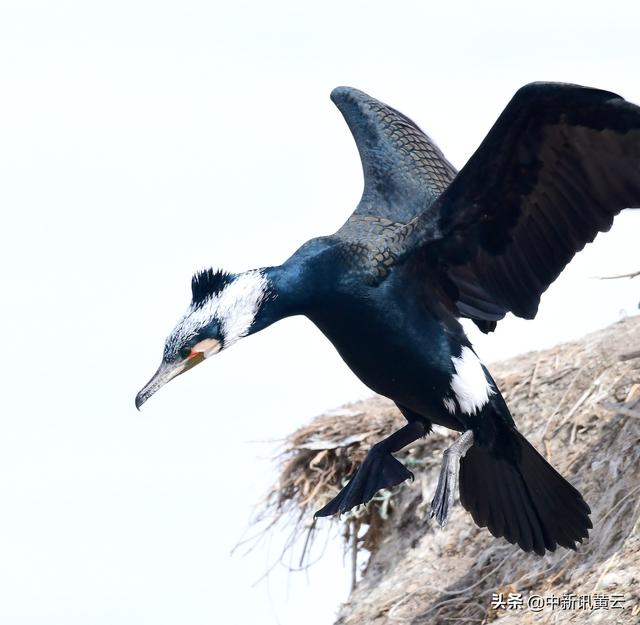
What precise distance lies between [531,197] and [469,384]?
2.57 feet

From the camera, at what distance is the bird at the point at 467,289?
6094 mm

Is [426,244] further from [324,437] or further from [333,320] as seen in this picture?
[324,437]

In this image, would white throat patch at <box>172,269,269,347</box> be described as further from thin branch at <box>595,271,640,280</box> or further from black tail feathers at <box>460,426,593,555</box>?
thin branch at <box>595,271,640,280</box>

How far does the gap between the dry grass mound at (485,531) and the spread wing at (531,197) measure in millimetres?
1063

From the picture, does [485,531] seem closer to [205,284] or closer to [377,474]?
[377,474]

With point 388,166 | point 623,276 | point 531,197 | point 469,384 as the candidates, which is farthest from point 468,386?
point 388,166

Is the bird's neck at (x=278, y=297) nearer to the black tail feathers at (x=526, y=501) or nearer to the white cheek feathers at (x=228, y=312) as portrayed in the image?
the white cheek feathers at (x=228, y=312)

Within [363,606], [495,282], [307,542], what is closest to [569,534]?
[495,282]

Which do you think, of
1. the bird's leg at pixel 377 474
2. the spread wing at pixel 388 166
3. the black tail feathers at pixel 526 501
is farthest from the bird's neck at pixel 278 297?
the black tail feathers at pixel 526 501

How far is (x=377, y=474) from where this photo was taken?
6.69 meters

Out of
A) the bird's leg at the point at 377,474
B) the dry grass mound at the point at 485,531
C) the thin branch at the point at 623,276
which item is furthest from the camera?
the thin branch at the point at 623,276

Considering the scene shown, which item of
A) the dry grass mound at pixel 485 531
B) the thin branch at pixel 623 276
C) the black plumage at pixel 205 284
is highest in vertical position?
the black plumage at pixel 205 284

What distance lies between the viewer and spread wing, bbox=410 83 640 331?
5.99 meters

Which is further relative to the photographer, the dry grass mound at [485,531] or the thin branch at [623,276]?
the thin branch at [623,276]
